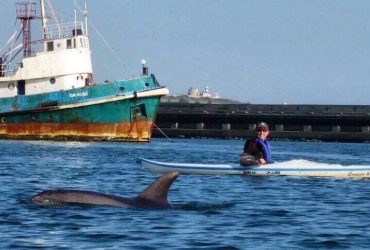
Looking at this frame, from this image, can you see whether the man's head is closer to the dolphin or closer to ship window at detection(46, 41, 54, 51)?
the dolphin

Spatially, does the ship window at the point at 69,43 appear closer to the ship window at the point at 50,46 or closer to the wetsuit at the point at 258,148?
the ship window at the point at 50,46

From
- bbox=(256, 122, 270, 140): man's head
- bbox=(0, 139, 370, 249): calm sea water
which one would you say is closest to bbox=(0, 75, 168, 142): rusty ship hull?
bbox=(0, 139, 370, 249): calm sea water

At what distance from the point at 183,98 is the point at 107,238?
121304mm

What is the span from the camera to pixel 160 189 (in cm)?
2216

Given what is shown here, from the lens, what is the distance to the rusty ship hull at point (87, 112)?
6844cm

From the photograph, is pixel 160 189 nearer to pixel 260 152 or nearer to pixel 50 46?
pixel 260 152

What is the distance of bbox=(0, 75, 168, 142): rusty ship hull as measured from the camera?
68.4 meters

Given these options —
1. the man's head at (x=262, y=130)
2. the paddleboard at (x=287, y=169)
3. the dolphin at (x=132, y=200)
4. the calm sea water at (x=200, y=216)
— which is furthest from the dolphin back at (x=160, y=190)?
the paddleboard at (x=287, y=169)

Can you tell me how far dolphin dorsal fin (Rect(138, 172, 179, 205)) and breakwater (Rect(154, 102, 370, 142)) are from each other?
68.7 meters

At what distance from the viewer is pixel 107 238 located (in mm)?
18703

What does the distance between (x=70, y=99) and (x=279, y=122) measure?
29.9m

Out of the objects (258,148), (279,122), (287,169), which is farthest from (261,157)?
(279,122)

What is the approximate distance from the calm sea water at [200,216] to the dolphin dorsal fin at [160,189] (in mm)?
470

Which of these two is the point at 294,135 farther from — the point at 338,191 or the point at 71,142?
the point at 338,191
